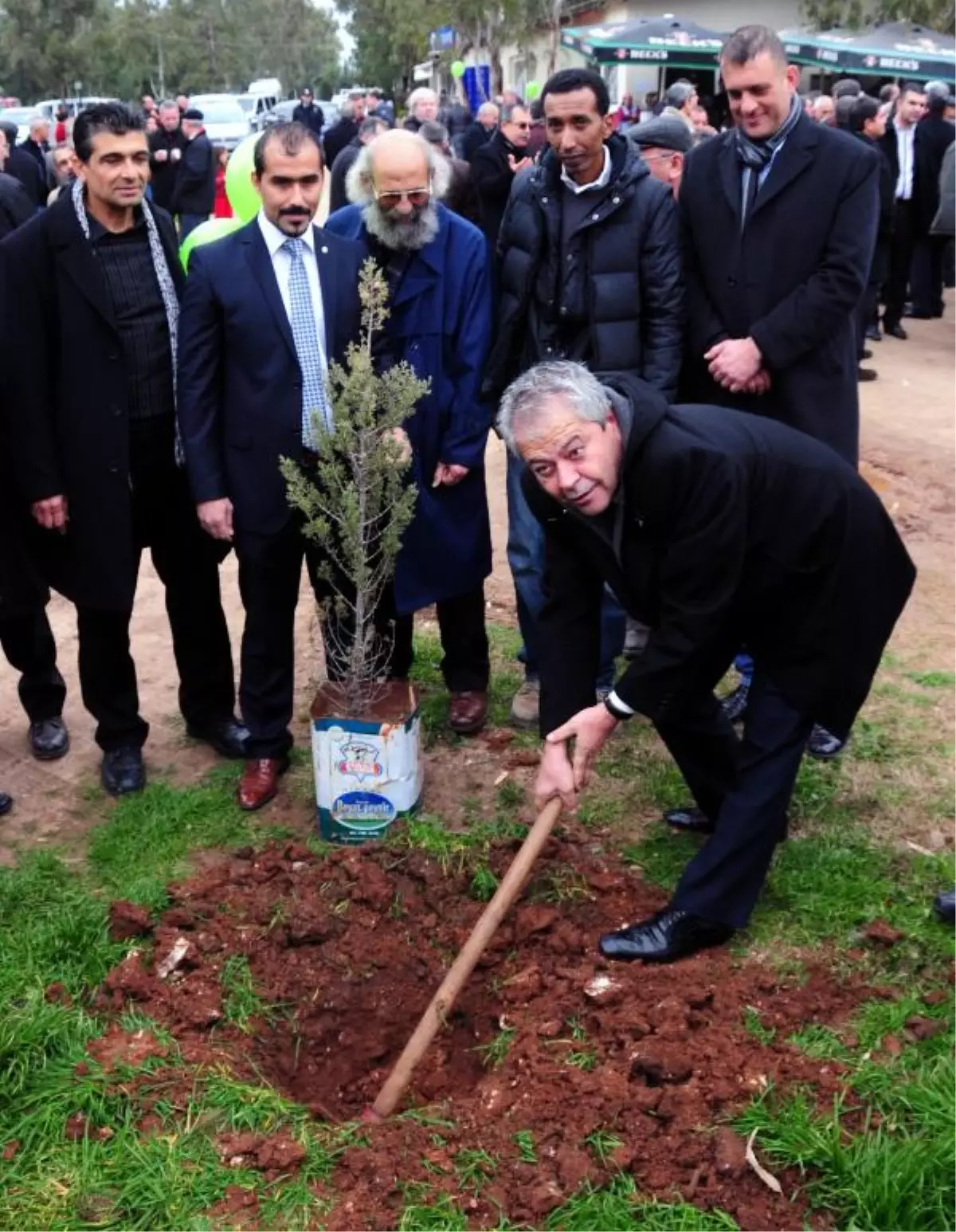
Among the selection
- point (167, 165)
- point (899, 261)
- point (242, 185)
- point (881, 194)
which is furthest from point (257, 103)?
point (242, 185)

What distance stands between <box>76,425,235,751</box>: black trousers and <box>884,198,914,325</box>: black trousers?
26.7ft

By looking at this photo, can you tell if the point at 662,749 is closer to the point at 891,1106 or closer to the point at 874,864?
the point at 874,864

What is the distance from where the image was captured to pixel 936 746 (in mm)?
4723

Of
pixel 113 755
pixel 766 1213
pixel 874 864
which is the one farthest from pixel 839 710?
pixel 113 755

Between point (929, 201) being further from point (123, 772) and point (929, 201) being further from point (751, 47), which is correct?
point (123, 772)

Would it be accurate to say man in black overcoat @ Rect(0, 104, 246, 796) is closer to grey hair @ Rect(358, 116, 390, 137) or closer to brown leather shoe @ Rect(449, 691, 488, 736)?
brown leather shoe @ Rect(449, 691, 488, 736)

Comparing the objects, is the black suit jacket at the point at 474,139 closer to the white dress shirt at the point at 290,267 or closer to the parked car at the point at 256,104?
the white dress shirt at the point at 290,267

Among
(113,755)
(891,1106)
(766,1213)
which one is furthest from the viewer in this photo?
(113,755)

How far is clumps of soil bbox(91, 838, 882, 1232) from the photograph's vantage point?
2.85 m

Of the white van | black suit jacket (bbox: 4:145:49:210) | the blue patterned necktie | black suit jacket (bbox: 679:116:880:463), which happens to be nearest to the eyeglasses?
the blue patterned necktie

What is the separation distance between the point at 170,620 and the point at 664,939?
7.17 feet

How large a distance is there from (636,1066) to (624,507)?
136cm

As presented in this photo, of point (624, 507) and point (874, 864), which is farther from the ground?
point (624, 507)

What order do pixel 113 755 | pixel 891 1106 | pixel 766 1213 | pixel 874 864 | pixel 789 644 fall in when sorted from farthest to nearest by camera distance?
pixel 113 755, pixel 874 864, pixel 789 644, pixel 891 1106, pixel 766 1213
